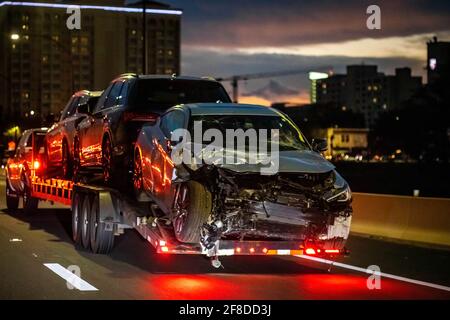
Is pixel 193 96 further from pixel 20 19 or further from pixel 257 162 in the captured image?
pixel 20 19

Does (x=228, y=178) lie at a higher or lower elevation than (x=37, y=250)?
higher

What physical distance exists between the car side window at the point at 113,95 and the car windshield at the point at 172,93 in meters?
0.70

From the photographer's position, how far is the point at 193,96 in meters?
14.9

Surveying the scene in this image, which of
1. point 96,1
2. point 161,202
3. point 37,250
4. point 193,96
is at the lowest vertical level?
point 37,250

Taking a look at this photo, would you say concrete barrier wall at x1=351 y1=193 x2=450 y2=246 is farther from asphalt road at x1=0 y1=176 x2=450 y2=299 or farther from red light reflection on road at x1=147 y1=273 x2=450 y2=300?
red light reflection on road at x1=147 y1=273 x2=450 y2=300

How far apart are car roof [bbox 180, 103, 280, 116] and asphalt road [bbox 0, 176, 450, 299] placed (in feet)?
7.37

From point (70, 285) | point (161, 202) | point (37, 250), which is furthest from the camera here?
point (37, 250)

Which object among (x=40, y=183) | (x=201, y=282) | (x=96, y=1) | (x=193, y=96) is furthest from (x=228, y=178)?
(x=96, y=1)

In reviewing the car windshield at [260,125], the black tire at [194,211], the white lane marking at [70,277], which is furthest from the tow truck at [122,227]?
the car windshield at [260,125]

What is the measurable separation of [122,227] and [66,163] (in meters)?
4.60

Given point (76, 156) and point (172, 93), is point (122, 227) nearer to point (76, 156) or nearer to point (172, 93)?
point (172, 93)

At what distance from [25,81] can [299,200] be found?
116 metres

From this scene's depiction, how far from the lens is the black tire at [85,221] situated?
14.0 metres

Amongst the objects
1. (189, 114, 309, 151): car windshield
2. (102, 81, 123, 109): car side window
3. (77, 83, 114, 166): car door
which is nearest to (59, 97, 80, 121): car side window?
(77, 83, 114, 166): car door
